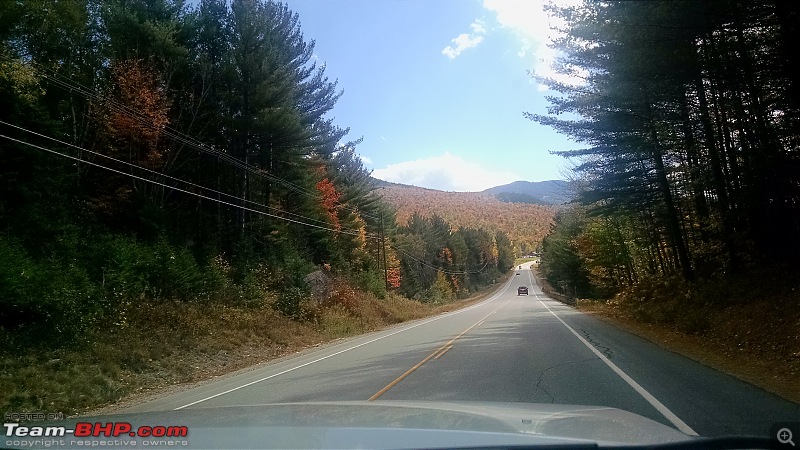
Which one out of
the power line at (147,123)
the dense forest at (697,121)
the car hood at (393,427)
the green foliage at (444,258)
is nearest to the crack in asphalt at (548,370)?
the car hood at (393,427)

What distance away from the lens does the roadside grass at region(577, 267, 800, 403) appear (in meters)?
10.8

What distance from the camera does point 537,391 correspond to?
8609 millimetres

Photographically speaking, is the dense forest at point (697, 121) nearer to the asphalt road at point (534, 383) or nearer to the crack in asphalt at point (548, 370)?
the asphalt road at point (534, 383)

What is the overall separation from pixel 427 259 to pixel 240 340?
73826mm

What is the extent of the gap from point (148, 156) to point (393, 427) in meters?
23.8

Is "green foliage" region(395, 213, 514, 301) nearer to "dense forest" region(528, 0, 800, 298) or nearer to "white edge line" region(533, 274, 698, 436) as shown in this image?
"dense forest" region(528, 0, 800, 298)

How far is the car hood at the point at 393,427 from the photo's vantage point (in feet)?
11.3

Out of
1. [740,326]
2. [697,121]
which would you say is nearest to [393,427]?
[740,326]

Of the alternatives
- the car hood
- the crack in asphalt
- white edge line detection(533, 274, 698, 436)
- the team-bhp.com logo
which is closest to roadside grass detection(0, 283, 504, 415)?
the team-bhp.com logo

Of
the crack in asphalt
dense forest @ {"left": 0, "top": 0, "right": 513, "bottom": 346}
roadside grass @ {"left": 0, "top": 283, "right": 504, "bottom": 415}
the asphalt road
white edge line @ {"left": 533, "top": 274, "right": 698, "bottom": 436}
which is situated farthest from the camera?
dense forest @ {"left": 0, "top": 0, "right": 513, "bottom": 346}

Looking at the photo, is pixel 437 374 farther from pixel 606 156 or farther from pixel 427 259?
pixel 427 259

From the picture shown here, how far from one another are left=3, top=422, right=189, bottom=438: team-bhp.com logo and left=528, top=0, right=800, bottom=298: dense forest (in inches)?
481

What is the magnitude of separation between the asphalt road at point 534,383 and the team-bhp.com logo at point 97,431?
477 centimetres

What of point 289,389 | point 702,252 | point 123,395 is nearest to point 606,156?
point 702,252
